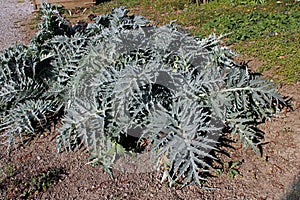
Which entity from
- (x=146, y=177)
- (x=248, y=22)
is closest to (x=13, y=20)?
(x=248, y=22)

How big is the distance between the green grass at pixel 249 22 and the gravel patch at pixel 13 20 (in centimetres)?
161

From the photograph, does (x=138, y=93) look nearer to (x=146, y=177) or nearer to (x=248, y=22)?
(x=146, y=177)

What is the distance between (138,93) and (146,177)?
2.34ft

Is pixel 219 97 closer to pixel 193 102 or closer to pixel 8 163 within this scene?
pixel 193 102

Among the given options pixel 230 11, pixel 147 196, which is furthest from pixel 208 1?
pixel 147 196

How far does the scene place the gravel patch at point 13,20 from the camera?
6047 mm

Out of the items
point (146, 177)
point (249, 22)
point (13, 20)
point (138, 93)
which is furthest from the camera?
point (13, 20)

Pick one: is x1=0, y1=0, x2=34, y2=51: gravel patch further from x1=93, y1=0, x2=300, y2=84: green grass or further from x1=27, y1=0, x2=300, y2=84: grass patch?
x1=93, y1=0, x2=300, y2=84: green grass

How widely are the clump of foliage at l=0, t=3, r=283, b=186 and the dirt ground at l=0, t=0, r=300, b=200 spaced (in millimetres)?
125

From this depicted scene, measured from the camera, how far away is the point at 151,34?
11.1 feet

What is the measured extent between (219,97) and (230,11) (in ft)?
13.1

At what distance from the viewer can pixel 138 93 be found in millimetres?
2619

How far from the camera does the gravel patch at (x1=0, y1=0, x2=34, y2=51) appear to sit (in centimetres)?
605

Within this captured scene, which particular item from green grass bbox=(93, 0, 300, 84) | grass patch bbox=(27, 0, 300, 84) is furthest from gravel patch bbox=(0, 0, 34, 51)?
green grass bbox=(93, 0, 300, 84)
